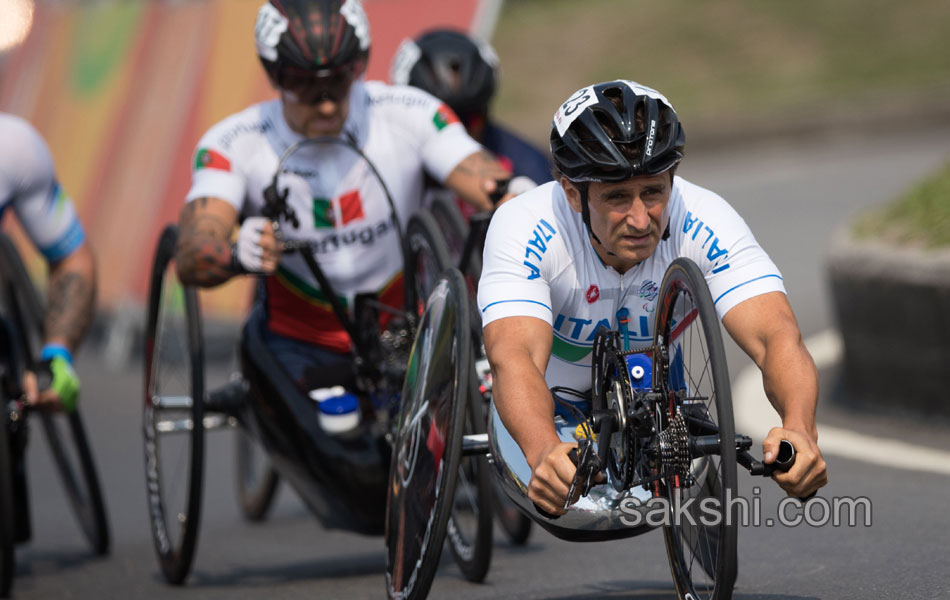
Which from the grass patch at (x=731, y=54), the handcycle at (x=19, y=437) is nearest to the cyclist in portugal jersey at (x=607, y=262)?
the handcycle at (x=19, y=437)

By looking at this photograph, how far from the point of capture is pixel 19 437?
6.59m

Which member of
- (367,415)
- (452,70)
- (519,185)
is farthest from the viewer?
(452,70)

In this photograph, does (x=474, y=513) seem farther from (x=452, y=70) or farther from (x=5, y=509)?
(x=452, y=70)

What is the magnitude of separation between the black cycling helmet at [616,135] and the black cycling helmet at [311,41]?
1823 mm

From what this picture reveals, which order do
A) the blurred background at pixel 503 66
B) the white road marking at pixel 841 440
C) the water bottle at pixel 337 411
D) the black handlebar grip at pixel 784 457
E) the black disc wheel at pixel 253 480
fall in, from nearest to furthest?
the black handlebar grip at pixel 784 457, the water bottle at pixel 337 411, the white road marking at pixel 841 440, the black disc wheel at pixel 253 480, the blurred background at pixel 503 66

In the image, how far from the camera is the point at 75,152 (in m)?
14.9

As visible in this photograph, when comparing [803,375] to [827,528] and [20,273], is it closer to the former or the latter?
[827,528]

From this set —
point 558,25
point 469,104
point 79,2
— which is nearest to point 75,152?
point 79,2

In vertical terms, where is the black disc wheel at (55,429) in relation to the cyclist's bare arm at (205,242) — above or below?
below

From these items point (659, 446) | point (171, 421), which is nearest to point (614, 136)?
point (659, 446)

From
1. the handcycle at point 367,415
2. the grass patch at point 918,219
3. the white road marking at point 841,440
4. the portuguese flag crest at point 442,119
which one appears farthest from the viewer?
the grass patch at point 918,219

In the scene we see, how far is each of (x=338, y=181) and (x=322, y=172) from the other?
0.07m

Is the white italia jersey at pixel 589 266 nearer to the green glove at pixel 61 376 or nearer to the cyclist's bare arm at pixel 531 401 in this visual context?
the cyclist's bare arm at pixel 531 401

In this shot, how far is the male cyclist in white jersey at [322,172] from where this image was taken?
6223mm
